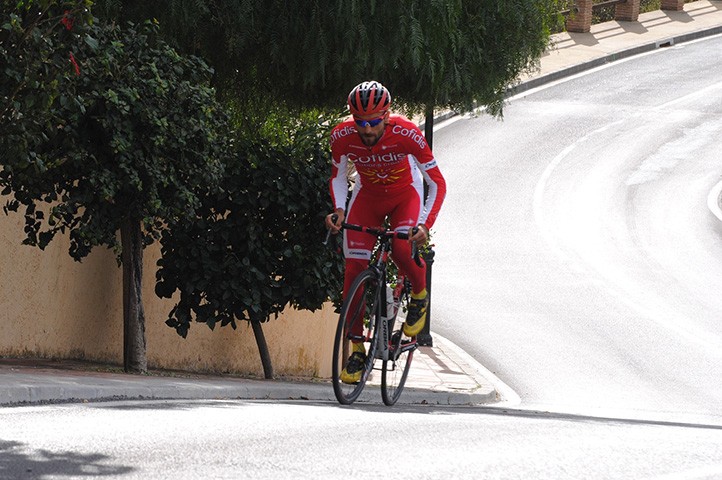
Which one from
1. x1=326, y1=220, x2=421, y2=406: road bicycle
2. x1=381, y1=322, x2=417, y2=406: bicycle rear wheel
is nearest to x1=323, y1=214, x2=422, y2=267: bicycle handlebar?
x1=326, y1=220, x2=421, y2=406: road bicycle

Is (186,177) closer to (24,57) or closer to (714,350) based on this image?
(24,57)

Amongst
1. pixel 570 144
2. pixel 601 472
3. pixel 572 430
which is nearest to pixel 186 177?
pixel 572 430

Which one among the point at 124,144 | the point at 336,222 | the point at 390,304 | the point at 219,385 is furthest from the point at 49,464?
the point at 124,144

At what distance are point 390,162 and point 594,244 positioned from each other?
1647cm

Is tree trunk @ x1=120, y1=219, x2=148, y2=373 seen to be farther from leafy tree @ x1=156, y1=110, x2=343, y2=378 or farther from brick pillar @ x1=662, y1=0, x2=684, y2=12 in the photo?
brick pillar @ x1=662, y1=0, x2=684, y2=12

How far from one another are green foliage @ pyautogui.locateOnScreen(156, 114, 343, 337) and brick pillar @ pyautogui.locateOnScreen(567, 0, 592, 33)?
31.2 m

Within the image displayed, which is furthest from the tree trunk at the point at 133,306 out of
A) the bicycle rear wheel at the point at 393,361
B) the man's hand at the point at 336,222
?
the man's hand at the point at 336,222

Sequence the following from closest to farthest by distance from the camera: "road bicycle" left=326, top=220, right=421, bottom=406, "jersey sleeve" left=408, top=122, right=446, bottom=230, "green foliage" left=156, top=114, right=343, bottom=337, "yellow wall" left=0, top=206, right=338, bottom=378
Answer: "road bicycle" left=326, top=220, right=421, bottom=406, "jersey sleeve" left=408, top=122, right=446, bottom=230, "yellow wall" left=0, top=206, right=338, bottom=378, "green foliage" left=156, top=114, right=343, bottom=337

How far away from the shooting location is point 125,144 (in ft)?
35.3

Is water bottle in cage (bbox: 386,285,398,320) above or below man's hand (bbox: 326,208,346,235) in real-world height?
below

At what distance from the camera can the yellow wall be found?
40.2 ft

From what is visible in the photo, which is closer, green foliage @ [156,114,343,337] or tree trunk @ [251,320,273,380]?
green foliage @ [156,114,343,337]

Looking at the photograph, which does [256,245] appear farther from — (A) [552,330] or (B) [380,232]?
(A) [552,330]

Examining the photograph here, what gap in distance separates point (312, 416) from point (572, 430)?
5.32 ft
